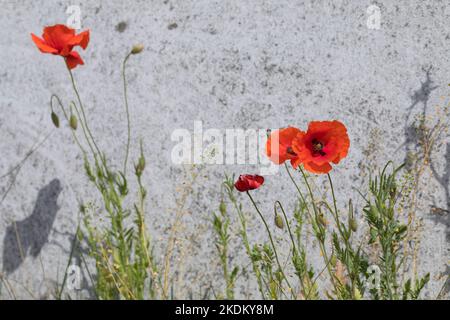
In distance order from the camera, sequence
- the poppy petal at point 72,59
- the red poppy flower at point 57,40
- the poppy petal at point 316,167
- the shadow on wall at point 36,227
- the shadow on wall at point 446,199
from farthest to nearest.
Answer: the shadow on wall at point 36,227, the shadow on wall at point 446,199, the poppy petal at point 72,59, the red poppy flower at point 57,40, the poppy petal at point 316,167

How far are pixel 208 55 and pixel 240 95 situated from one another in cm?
18

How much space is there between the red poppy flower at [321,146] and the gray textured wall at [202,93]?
554 mm

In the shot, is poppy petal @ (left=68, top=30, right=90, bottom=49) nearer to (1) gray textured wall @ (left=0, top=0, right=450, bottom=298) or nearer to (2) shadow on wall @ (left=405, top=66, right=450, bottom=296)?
(1) gray textured wall @ (left=0, top=0, right=450, bottom=298)

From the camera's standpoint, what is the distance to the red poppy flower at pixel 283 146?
69.1 inches

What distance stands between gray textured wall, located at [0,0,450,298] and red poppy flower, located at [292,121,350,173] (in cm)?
55

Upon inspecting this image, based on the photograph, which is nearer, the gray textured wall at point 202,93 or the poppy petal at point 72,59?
the poppy petal at point 72,59

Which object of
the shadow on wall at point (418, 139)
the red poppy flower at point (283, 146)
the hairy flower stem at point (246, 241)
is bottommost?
the hairy flower stem at point (246, 241)

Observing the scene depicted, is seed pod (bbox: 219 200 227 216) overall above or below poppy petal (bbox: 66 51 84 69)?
below

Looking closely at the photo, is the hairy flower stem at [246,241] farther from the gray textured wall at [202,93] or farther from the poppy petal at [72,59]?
the poppy petal at [72,59]

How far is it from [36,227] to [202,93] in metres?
0.75

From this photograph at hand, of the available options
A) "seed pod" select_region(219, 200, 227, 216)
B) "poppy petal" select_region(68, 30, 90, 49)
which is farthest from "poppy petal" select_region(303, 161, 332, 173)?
"poppy petal" select_region(68, 30, 90, 49)

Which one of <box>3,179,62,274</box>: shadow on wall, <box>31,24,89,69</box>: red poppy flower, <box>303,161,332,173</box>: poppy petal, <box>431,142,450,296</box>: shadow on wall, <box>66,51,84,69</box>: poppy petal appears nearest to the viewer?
<box>303,161,332,173</box>: poppy petal

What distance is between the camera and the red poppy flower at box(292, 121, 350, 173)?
1.72m

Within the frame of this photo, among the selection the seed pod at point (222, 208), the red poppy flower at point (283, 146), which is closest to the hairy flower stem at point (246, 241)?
the seed pod at point (222, 208)
